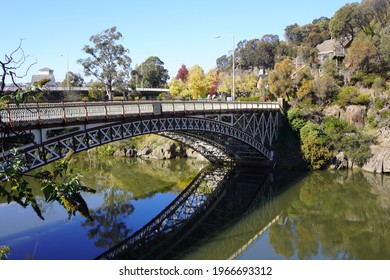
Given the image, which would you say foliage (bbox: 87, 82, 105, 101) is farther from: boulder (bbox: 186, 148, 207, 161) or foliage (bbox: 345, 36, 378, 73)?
foliage (bbox: 345, 36, 378, 73)

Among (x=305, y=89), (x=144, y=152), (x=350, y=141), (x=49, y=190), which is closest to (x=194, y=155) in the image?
(x=144, y=152)

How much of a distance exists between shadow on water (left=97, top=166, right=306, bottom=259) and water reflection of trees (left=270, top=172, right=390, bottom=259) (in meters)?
1.62

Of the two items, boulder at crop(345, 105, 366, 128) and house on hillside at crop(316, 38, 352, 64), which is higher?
house on hillside at crop(316, 38, 352, 64)

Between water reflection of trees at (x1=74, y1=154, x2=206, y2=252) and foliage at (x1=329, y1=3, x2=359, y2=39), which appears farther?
foliage at (x1=329, y1=3, x2=359, y2=39)

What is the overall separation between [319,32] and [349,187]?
6195cm

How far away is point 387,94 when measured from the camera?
37.4 metres

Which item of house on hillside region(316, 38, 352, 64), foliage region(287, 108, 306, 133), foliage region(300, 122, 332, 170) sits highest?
house on hillside region(316, 38, 352, 64)

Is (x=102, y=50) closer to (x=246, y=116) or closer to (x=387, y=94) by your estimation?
(x=246, y=116)

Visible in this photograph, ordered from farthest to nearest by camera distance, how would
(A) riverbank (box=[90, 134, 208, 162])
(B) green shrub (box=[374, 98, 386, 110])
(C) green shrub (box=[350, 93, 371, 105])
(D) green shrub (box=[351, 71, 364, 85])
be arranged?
(A) riverbank (box=[90, 134, 208, 162])
(D) green shrub (box=[351, 71, 364, 85])
(C) green shrub (box=[350, 93, 371, 105])
(B) green shrub (box=[374, 98, 386, 110])

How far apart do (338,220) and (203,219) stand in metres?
8.13

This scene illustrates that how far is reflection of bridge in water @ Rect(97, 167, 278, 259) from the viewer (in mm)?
18016

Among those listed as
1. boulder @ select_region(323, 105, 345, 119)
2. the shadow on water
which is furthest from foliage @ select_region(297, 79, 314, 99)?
the shadow on water

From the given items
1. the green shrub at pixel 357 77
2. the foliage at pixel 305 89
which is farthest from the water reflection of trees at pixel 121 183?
the green shrub at pixel 357 77

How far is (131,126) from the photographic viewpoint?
21.1m
